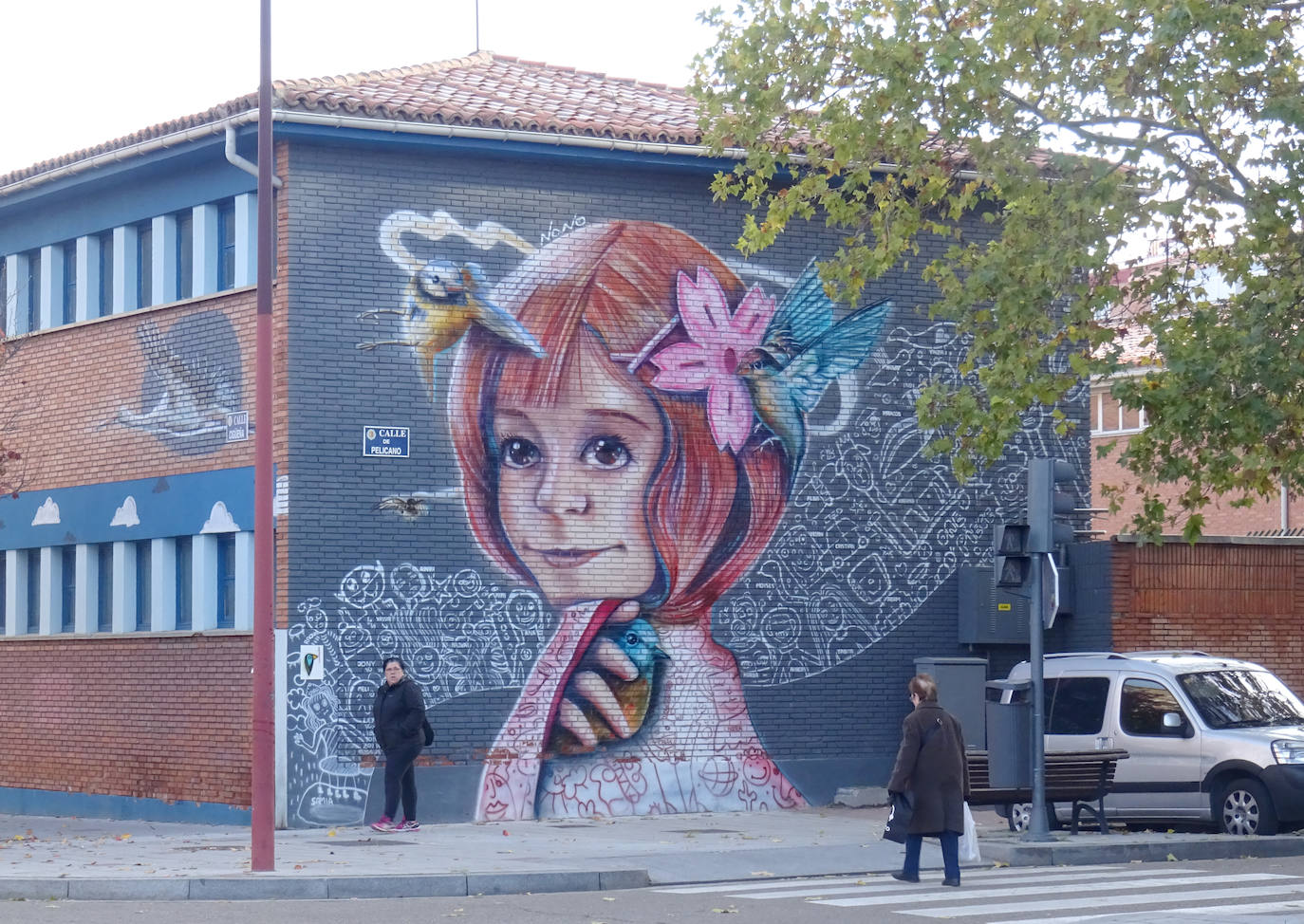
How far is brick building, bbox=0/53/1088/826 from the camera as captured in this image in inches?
753

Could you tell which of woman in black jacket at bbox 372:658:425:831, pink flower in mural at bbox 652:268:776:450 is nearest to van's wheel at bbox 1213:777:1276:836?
pink flower in mural at bbox 652:268:776:450

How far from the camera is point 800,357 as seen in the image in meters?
21.1

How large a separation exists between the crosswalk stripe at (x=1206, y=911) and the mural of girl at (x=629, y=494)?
27.6ft

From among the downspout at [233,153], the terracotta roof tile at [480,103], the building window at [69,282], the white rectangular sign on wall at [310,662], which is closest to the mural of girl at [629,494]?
the terracotta roof tile at [480,103]

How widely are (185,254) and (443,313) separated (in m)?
3.37

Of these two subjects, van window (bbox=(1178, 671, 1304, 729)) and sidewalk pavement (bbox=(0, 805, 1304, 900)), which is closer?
sidewalk pavement (bbox=(0, 805, 1304, 900))

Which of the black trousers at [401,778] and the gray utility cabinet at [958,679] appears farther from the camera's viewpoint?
the gray utility cabinet at [958,679]

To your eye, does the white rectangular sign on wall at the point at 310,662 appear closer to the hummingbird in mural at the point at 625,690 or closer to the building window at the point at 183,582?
the building window at the point at 183,582

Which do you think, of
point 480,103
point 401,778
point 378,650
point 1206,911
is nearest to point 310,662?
point 378,650

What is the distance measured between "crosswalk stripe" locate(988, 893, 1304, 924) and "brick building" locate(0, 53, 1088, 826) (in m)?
8.42

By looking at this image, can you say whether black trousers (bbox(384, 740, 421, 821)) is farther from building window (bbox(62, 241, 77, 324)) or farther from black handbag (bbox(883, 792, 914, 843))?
building window (bbox(62, 241, 77, 324))

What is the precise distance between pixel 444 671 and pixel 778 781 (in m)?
3.93

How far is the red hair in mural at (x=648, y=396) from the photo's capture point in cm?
1961

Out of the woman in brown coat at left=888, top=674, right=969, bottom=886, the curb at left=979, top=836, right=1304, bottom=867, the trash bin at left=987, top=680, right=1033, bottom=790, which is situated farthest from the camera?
the trash bin at left=987, top=680, right=1033, bottom=790
